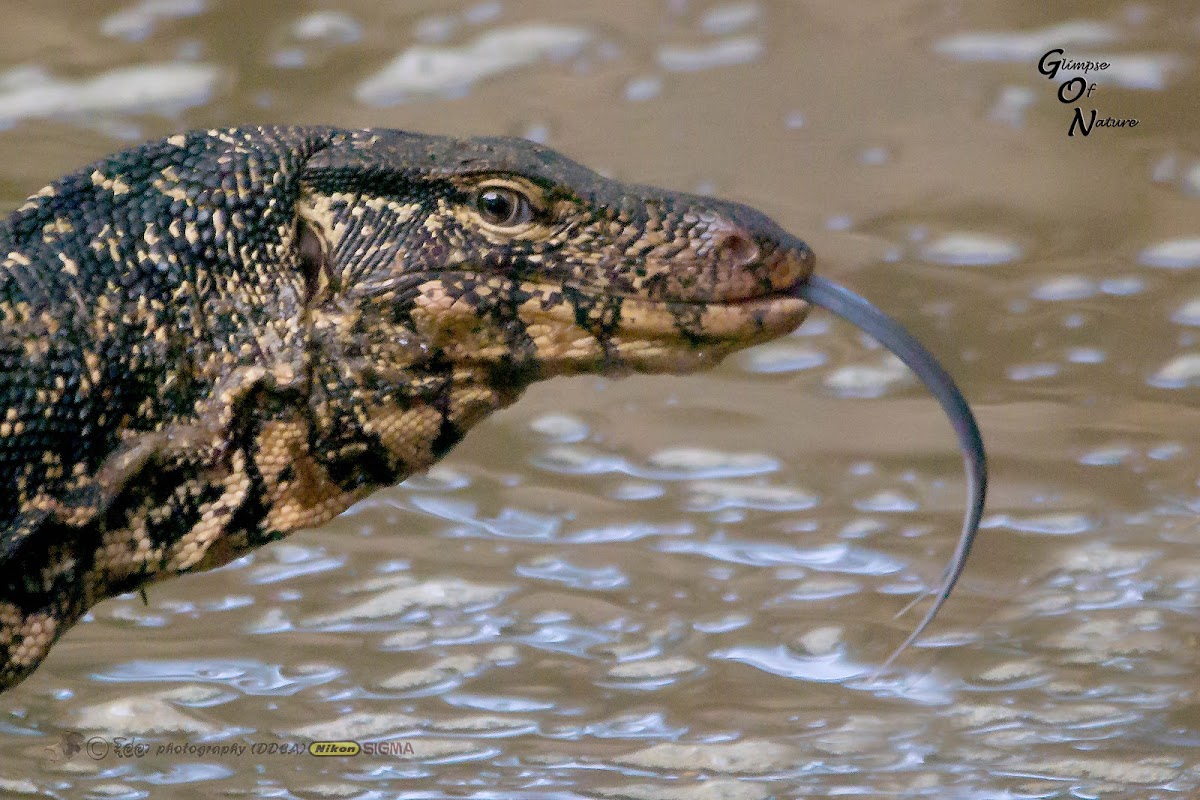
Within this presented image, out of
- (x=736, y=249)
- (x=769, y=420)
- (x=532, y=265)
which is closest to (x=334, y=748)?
(x=769, y=420)

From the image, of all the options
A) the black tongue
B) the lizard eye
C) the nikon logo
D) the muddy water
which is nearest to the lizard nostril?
the black tongue

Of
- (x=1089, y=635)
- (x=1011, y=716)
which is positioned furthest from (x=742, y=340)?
(x=1089, y=635)

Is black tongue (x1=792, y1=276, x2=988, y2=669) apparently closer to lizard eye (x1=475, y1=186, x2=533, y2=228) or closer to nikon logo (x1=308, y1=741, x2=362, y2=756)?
lizard eye (x1=475, y1=186, x2=533, y2=228)

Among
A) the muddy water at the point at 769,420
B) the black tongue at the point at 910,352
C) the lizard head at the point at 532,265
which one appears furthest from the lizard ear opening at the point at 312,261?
the muddy water at the point at 769,420

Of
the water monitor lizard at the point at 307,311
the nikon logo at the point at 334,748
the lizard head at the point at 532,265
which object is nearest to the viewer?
the water monitor lizard at the point at 307,311

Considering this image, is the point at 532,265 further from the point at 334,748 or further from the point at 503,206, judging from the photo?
the point at 334,748

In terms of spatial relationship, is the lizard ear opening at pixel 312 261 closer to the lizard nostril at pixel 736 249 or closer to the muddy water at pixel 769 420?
the lizard nostril at pixel 736 249
